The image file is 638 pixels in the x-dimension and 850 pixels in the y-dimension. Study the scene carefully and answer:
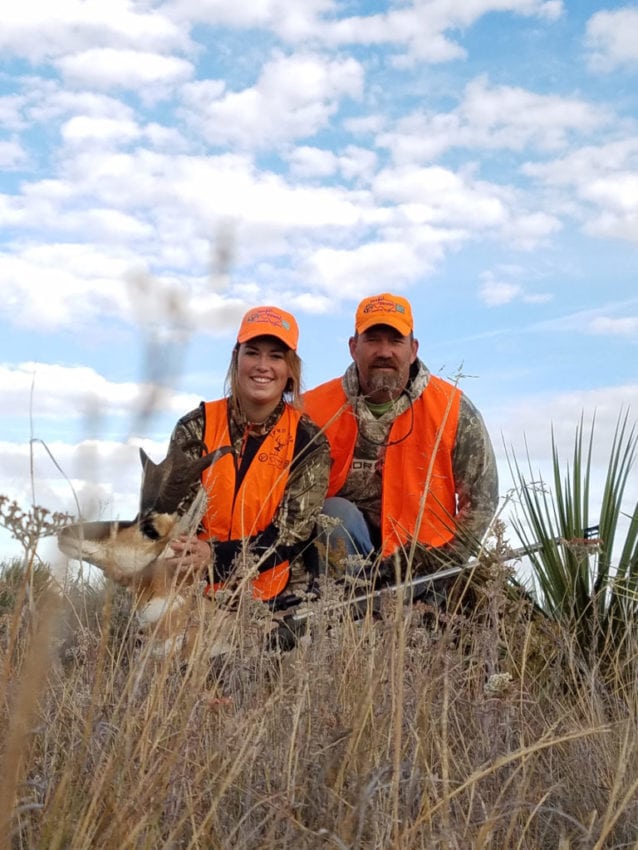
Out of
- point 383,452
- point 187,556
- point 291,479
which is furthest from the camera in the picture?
point 383,452

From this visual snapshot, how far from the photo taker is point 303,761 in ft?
8.62

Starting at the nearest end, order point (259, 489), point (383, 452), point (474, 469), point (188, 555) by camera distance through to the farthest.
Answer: point (188, 555)
point (259, 489)
point (474, 469)
point (383, 452)

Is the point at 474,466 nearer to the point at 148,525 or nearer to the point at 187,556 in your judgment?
the point at 187,556

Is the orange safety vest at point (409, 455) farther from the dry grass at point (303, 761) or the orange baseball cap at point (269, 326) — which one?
the dry grass at point (303, 761)

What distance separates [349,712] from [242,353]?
10.0ft

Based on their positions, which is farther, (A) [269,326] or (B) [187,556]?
(A) [269,326]

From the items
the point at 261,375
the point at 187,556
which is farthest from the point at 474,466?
the point at 187,556

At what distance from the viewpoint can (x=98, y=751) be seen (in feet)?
8.04

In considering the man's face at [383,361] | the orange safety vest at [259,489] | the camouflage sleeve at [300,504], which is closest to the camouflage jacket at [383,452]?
the man's face at [383,361]

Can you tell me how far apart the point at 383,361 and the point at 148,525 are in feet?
16.9

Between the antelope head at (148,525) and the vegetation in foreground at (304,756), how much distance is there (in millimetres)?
78

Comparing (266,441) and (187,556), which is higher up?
(266,441)

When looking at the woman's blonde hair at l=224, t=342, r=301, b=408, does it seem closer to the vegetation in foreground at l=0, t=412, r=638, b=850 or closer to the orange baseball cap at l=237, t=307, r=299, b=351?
the orange baseball cap at l=237, t=307, r=299, b=351

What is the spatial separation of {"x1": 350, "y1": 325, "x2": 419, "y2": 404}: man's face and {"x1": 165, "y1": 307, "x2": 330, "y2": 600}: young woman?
2.77ft
